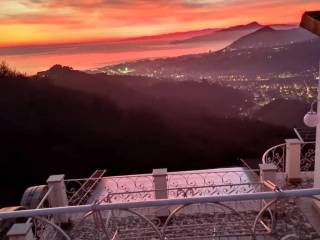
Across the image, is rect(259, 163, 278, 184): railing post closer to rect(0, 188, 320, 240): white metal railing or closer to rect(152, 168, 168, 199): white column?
rect(0, 188, 320, 240): white metal railing

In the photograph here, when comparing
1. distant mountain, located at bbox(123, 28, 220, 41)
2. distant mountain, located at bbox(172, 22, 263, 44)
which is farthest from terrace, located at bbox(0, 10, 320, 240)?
distant mountain, located at bbox(172, 22, 263, 44)

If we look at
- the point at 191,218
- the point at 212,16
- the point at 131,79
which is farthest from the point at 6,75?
the point at 191,218

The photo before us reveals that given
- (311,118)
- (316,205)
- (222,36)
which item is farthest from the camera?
(222,36)

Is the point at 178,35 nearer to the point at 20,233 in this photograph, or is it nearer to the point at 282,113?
the point at 282,113

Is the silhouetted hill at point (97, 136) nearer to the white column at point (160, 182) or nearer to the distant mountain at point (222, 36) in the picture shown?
the distant mountain at point (222, 36)

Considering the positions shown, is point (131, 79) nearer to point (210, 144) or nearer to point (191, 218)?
point (210, 144)

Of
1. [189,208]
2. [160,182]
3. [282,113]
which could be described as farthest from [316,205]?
[282,113]
